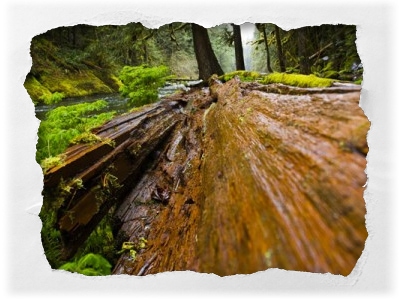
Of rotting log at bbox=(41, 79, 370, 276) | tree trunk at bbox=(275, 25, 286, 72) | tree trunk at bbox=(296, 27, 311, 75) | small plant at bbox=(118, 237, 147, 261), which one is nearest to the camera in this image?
rotting log at bbox=(41, 79, 370, 276)

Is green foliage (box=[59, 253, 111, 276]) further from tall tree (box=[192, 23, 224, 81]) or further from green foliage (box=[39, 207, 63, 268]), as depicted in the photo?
tall tree (box=[192, 23, 224, 81])

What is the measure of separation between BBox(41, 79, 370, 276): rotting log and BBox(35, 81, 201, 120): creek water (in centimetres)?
41

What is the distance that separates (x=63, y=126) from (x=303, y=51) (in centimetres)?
215

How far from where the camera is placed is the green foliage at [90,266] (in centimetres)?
197

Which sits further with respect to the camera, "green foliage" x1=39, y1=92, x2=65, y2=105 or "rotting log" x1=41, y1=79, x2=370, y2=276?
"green foliage" x1=39, y1=92, x2=65, y2=105

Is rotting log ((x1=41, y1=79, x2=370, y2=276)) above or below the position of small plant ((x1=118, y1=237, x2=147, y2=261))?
above

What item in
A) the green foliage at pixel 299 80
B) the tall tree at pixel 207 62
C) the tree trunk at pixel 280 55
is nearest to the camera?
the green foliage at pixel 299 80

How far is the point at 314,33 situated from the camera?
2641 millimetres

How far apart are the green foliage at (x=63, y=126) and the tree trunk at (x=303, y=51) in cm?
Answer: 188

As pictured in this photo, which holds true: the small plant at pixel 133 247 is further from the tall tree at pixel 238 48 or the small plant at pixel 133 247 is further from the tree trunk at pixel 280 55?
the tall tree at pixel 238 48

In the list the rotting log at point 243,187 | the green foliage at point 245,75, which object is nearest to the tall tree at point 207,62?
the green foliage at point 245,75

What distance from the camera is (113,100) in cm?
346

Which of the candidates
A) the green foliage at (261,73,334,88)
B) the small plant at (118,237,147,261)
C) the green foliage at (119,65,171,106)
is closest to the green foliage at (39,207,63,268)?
the small plant at (118,237,147,261)

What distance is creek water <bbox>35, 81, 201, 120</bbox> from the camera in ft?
7.72
